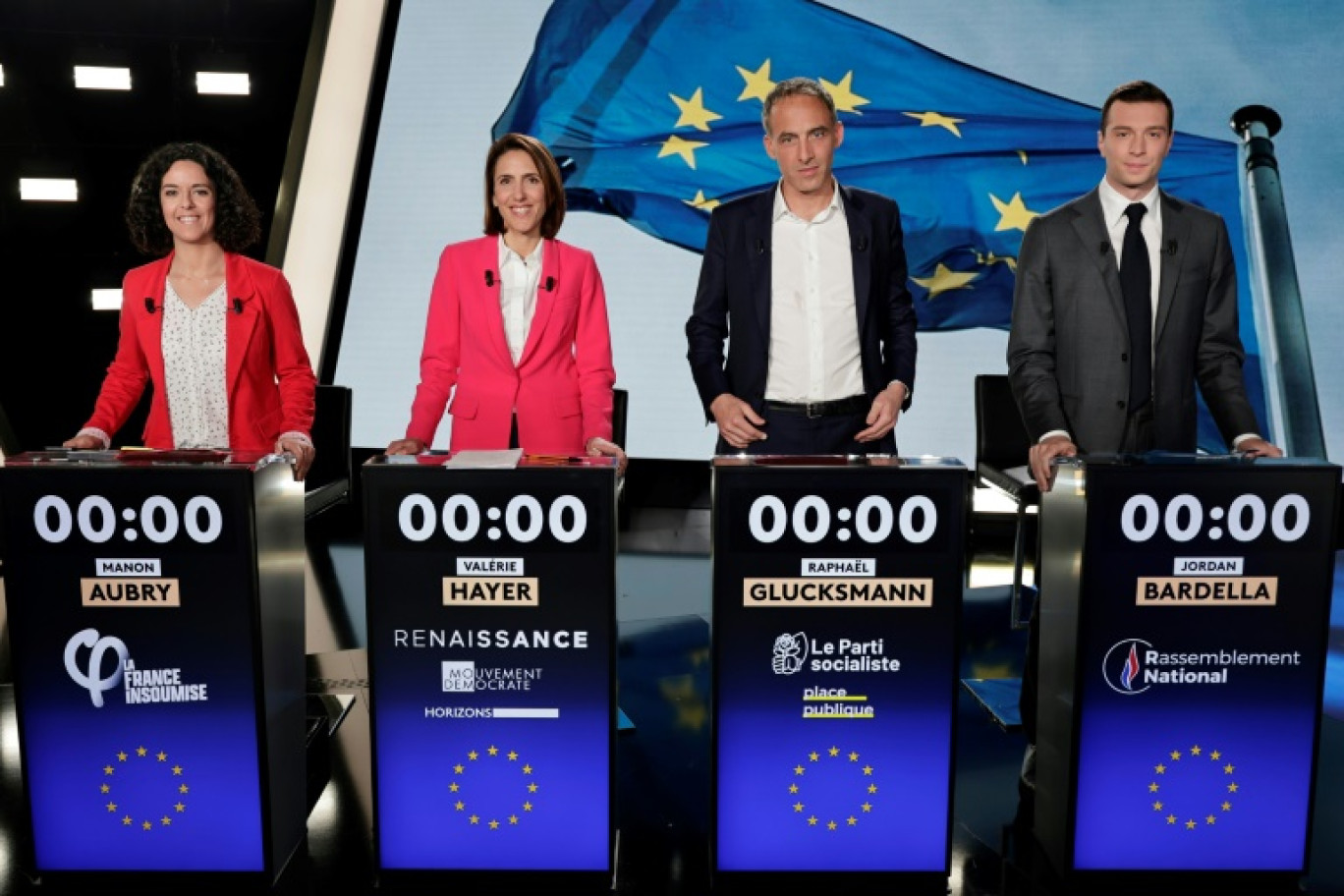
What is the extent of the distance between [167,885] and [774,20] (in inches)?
186

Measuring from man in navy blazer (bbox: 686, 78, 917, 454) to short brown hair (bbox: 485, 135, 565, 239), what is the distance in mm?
402

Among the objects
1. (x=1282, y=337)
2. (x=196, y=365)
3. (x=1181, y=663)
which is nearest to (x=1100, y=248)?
(x=1181, y=663)

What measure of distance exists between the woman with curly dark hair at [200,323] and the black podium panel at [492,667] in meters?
0.81

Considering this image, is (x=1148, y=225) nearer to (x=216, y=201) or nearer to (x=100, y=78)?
(x=216, y=201)

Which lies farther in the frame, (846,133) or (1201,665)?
(846,133)

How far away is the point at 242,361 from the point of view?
2.67 meters

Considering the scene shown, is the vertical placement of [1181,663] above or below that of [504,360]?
below

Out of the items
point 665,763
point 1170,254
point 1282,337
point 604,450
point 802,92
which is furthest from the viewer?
point 1282,337

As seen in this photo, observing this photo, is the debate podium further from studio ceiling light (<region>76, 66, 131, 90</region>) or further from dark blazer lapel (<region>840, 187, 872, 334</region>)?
studio ceiling light (<region>76, 66, 131, 90</region>)

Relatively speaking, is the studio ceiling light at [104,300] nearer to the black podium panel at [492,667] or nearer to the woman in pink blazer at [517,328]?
the woman in pink blazer at [517,328]

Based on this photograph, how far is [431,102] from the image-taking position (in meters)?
5.84

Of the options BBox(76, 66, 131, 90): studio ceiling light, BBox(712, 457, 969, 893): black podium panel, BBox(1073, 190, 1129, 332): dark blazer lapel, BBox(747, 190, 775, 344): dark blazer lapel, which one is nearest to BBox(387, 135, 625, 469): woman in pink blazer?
BBox(747, 190, 775, 344): dark blazer lapel

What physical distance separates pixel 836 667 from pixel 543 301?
1.13 meters

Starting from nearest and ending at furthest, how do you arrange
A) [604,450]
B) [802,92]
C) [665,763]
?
[604,450], [802,92], [665,763]
